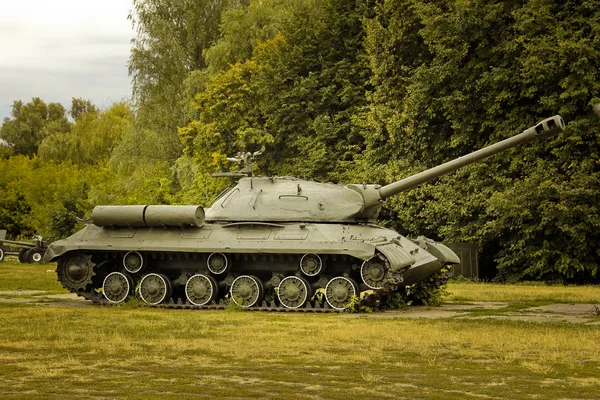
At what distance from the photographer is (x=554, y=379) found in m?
11.4

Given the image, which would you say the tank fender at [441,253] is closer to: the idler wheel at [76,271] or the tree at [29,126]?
the idler wheel at [76,271]

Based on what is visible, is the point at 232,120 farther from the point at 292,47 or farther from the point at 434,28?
the point at 434,28

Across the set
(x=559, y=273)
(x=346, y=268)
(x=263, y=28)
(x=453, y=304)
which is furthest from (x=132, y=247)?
(x=263, y=28)

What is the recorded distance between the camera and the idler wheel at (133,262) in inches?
873

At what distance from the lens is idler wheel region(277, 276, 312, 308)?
21.0 meters

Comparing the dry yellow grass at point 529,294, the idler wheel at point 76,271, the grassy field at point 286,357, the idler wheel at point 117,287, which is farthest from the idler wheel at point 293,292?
the dry yellow grass at point 529,294

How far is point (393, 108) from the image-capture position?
38969mm

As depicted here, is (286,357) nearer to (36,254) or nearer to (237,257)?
(237,257)

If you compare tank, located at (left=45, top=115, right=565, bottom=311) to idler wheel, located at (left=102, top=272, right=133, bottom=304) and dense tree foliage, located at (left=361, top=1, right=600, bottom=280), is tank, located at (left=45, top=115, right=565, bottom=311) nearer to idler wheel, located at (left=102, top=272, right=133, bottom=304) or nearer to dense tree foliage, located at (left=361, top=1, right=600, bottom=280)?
idler wheel, located at (left=102, top=272, right=133, bottom=304)

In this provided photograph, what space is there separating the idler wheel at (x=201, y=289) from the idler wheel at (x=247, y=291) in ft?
1.75

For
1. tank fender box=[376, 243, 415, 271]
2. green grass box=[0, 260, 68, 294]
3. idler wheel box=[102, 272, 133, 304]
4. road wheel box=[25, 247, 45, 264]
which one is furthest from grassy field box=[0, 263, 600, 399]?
road wheel box=[25, 247, 45, 264]

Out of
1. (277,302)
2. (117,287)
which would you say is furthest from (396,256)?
(117,287)

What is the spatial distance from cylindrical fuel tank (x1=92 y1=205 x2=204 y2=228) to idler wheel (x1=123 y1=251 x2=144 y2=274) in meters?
0.69

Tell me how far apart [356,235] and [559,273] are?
49.3 ft
